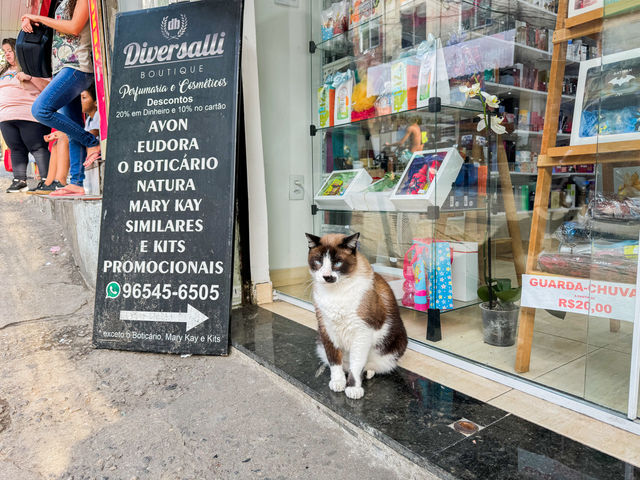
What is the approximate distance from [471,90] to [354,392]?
1412mm

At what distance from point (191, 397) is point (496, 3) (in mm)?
2402

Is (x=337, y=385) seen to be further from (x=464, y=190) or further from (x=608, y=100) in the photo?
(x=608, y=100)

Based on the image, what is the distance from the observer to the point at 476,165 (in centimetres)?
207

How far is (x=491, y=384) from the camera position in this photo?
1.60 m

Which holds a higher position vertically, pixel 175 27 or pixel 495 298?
pixel 175 27

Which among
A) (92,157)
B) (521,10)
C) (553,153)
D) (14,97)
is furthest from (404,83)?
(14,97)

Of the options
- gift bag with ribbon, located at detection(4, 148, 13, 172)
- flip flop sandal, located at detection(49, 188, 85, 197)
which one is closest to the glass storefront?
flip flop sandal, located at detection(49, 188, 85, 197)

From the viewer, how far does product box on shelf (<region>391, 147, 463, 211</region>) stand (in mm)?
2037

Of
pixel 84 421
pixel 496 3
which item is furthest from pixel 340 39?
pixel 84 421

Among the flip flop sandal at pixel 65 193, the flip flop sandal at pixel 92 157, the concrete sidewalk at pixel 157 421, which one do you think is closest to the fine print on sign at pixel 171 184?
the concrete sidewalk at pixel 157 421

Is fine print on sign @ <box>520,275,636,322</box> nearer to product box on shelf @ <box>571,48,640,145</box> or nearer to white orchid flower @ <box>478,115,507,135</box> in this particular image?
product box on shelf @ <box>571,48,640,145</box>

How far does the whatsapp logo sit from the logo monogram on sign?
141cm

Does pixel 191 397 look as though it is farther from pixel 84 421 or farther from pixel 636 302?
pixel 636 302

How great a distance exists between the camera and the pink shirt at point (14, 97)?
3.99 meters
